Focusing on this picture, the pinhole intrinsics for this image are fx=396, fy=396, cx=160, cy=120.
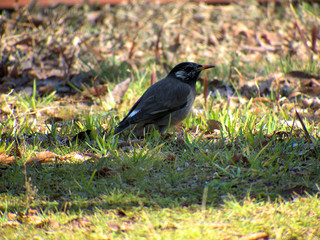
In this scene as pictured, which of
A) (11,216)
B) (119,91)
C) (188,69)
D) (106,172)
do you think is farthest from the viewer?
(119,91)

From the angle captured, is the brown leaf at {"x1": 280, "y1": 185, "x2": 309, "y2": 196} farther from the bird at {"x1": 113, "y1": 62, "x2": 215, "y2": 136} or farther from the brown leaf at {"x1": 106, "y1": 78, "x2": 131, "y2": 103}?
the brown leaf at {"x1": 106, "y1": 78, "x2": 131, "y2": 103}

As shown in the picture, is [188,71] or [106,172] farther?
[188,71]

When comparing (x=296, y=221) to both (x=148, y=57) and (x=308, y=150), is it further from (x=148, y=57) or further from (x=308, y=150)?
(x=148, y=57)

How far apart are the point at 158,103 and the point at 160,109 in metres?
0.09

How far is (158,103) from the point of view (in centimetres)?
467

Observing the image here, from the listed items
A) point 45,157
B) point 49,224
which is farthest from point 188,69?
point 49,224

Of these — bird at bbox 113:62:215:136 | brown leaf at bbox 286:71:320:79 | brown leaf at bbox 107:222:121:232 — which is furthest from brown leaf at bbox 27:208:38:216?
brown leaf at bbox 286:71:320:79

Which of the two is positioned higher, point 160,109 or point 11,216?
point 160,109

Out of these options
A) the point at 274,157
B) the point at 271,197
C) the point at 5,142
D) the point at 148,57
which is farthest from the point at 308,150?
the point at 148,57

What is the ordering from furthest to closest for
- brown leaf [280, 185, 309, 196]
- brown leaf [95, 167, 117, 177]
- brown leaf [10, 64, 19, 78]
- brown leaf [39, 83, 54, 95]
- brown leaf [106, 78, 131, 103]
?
brown leaf [10, 64, 19, 78] → brown leaf [39, 83, 54, 95] → brown leaf [106, 78, 131, 103] → brown leaf [95, 167, 117, 177] → brown leaf [280, 185, 309, 196]

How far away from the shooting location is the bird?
4.47 meters

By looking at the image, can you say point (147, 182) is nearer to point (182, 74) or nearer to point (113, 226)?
point (113, 226)

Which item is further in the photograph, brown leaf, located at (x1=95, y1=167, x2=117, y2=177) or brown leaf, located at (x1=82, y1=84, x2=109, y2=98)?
brown leaf, located at (x1=82, y1=84, x2=109, y2=98)

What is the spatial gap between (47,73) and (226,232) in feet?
16.5
